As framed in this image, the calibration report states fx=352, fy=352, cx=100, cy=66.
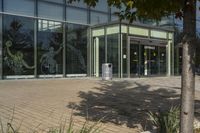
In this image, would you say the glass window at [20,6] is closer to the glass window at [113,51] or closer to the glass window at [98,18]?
the glass window at [98,18]

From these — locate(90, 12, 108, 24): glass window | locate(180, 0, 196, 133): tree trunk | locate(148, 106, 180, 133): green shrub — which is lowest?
locate(148, 106, 180, 133): green shrub

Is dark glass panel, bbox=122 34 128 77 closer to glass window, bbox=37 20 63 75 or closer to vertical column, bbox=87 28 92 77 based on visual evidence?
vertical column, bbox=87 28 92 77

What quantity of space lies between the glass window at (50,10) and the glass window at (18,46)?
3.16 ft

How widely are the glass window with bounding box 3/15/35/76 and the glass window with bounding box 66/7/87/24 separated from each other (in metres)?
3.08

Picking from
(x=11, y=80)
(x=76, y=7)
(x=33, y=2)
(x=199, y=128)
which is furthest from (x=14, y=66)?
(x=199, y=128)

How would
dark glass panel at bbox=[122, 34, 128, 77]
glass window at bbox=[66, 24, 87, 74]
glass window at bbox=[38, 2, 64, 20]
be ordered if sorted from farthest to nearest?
glass window at bbox=[66, 24, 87, 74] → dark glass panel at bbox=[122, 34, 128, 77] → glass window at bbox=[38, 2, 64, 20]

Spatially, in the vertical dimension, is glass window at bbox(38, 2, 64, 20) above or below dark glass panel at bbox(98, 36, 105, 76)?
above

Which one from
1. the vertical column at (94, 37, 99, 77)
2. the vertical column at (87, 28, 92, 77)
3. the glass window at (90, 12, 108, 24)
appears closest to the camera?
the vertical column at (94, 37, 99, 77)

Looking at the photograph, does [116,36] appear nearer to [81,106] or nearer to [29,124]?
[81,106]

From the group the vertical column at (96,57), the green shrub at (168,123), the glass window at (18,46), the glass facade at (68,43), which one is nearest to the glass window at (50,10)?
the glass facade at (68,43)

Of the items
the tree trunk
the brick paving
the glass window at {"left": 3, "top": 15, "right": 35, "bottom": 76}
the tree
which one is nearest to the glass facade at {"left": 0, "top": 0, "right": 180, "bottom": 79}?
the glass window at {"left": 3, "top": 15, "right": 35, "bottom": 76}

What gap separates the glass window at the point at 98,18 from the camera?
25.7 meters

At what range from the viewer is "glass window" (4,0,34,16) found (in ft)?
68.7

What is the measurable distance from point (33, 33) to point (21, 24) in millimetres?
996
